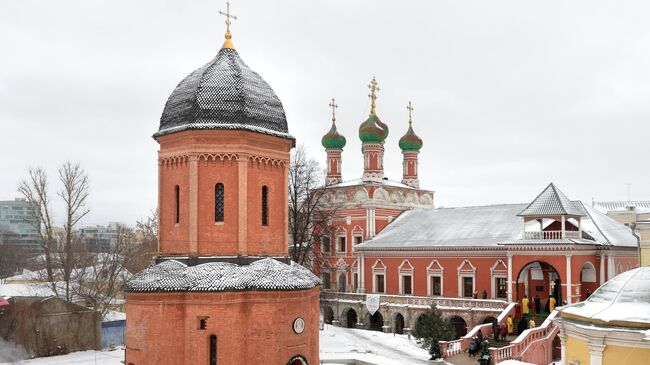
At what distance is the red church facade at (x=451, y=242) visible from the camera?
→ 2931cm

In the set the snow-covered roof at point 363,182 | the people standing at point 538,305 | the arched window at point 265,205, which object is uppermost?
the snow-covered roof at point 363,182

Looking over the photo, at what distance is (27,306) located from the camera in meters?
26.5

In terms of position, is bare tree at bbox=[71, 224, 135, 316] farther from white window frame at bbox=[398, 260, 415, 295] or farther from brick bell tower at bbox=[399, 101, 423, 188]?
brick bell tower at bbox=[399, 101, 423, 188]

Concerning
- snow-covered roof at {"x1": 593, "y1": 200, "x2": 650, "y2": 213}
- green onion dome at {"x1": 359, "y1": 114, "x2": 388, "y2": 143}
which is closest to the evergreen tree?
green onion dome at {"x1": 359, "y1": 114, "x2": 388, "y2": 143}

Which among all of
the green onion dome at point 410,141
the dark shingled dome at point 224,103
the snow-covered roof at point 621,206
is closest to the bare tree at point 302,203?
the green onion dome at point 410,141

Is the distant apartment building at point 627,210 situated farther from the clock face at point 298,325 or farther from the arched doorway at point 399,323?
the clock face at point 298,325

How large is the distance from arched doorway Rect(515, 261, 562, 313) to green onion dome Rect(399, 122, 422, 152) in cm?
1605

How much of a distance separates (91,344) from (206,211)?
15.5m

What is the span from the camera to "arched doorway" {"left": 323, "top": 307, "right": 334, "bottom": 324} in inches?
1500

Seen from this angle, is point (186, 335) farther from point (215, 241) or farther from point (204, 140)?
point (204, 140)

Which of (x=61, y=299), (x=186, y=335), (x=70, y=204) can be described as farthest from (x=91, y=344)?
(x=186, y=335)

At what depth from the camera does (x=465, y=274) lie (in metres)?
33.8

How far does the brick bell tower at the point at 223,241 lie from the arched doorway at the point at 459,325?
56.3 ft

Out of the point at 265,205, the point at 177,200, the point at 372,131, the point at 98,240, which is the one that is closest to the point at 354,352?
the point at 265,205
